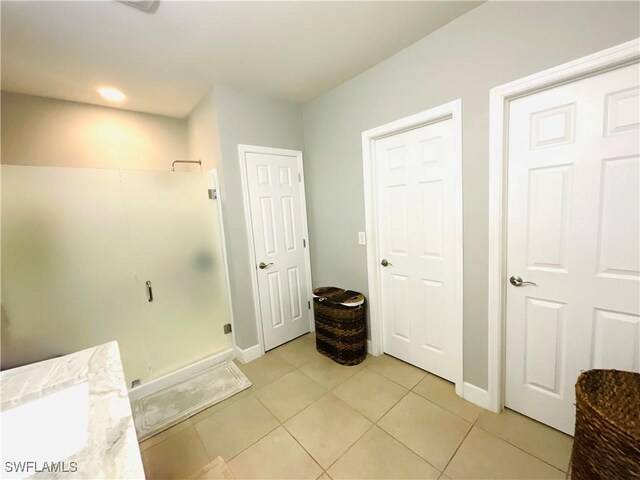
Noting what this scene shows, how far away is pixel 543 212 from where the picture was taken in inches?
55.6

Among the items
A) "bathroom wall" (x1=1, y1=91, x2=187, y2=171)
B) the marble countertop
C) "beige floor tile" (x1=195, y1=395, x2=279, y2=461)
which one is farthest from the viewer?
"bathroom wall" (x1=1, y1=91, x2=187, y2=171)

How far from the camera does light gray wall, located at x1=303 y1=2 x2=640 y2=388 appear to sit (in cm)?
122

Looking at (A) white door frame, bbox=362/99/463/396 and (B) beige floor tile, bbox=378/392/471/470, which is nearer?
(B) beige floor tile, bbox=378/392/471/470

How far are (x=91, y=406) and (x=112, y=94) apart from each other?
2562 mm

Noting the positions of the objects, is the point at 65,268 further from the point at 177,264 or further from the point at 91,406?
the point at 91,406

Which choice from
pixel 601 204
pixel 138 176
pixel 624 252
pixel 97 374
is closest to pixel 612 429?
pixel 624 252

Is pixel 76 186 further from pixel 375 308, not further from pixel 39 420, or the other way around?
pixel 375 308

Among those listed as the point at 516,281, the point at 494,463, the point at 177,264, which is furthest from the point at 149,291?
the point at 516,281

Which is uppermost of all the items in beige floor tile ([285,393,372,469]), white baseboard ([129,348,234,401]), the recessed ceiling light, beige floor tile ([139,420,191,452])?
the recessed ceiling light

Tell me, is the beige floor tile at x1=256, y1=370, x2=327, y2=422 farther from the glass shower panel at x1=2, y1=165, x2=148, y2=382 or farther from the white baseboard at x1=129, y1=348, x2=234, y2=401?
the glass shower panel at x1=2, y1=165, x2=148, y2=382

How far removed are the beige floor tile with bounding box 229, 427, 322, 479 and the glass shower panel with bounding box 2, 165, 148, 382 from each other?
4.08 ft

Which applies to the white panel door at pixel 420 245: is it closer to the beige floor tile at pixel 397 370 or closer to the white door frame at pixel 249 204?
the beige floor tile at pixel 397 370

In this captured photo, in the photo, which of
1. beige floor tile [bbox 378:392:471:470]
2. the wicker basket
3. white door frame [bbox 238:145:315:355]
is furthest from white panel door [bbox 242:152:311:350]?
the wicker basket

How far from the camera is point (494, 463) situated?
1330mm
